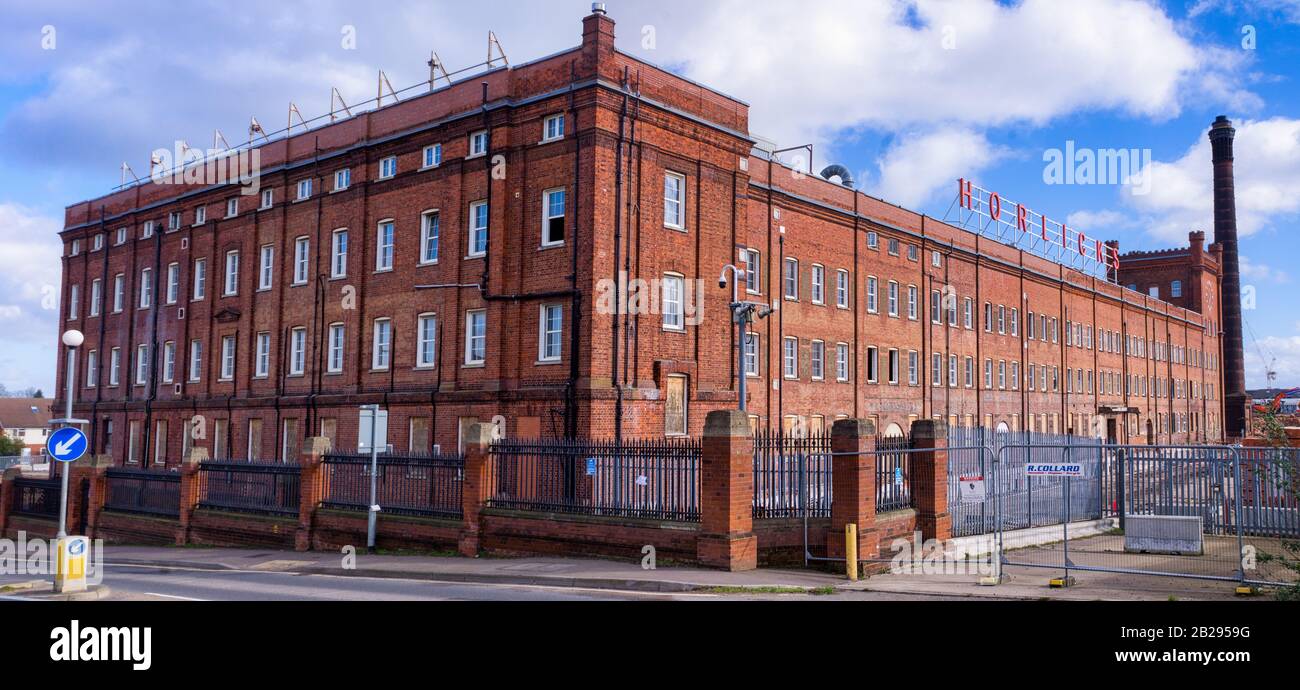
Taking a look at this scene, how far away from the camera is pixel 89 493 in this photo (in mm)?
28953

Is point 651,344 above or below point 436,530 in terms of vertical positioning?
above

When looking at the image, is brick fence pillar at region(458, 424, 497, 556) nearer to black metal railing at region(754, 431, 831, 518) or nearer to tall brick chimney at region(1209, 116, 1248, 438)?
black metal railing at region(754, 431, 831, 518)

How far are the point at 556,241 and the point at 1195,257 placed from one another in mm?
71875

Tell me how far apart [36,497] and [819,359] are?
27825mm

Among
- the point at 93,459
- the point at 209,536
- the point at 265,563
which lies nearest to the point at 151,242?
the point at 93,459

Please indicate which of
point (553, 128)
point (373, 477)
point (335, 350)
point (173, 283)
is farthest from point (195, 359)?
point (373, 477)

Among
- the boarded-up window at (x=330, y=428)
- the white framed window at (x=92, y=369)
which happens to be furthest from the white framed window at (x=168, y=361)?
the boarded-up window at (x=330, y=428)

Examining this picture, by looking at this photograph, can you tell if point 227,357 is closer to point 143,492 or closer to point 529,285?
point 143,492

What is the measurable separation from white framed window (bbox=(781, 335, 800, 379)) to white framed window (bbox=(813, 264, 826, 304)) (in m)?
2.51

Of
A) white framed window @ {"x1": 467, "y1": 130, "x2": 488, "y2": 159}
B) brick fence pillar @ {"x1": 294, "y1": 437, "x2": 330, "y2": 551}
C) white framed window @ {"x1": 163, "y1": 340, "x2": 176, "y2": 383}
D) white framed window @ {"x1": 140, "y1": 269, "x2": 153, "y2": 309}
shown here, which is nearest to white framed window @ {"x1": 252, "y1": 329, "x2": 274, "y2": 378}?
white framed window @ {"x1": 163, "y1": 340, "x2": 176, "y2": 383}

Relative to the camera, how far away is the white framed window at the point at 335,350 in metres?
32.7
